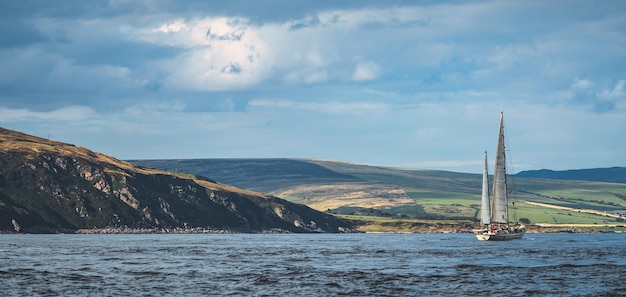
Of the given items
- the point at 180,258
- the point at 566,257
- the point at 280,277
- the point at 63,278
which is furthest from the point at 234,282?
the point at 566,257

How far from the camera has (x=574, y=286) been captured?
88500 millimetres

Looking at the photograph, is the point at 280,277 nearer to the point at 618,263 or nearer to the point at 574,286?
the point at 574,286

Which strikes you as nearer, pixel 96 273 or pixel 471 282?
pixel 471 282

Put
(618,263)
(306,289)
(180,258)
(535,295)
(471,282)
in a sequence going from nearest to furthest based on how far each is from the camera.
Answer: (535,295)
(306,289)
(471,282)
(618,263)
(180,258)

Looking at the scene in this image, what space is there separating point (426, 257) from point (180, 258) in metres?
39.1

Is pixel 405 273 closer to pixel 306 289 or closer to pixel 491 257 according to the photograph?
pixel 306 289

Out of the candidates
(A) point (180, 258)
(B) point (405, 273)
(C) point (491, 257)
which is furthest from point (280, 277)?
(C) point (491, 257)

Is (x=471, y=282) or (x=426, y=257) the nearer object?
(x=471, y=282)

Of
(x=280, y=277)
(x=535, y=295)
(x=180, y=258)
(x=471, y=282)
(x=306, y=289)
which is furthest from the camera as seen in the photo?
(x=180, y=258)

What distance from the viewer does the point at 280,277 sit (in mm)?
100125

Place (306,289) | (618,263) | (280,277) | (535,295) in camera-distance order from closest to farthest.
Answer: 1. (535,295)
2. (306,289)
3. (280,277)
4. (618,263)

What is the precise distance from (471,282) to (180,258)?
187ft

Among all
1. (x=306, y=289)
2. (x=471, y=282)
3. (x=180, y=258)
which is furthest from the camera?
(x=180, y=258)

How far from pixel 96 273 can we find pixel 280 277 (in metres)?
21.7
